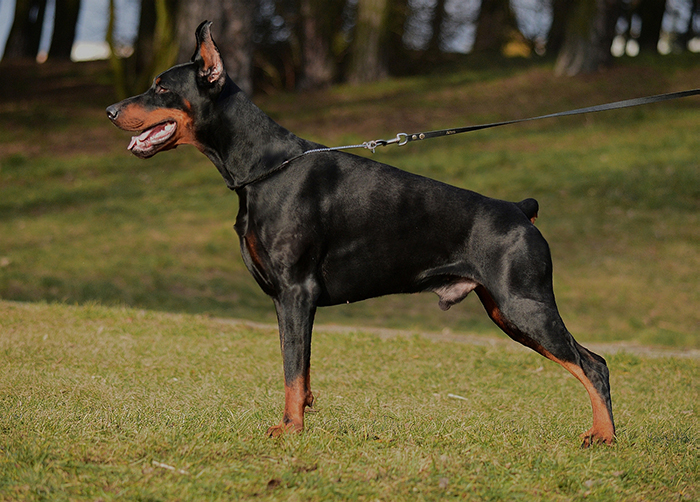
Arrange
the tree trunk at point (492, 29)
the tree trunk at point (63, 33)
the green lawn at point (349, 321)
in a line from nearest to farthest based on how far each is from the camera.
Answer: the green lawn at point (349, 321) → the tree trunk at point (492, 29) → the tree trunk at point (63, 33)

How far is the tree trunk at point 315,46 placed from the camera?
61.8 feet

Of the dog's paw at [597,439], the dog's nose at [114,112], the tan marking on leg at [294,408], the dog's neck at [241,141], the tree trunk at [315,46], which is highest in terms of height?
the dog's nose at [114,112]

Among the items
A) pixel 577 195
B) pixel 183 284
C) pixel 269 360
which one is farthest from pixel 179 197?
pixel 269 360

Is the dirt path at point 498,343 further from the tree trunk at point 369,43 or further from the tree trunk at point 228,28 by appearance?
the tree trunk at point 369,43

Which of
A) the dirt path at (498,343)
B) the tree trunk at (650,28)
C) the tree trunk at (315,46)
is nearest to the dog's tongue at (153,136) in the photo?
the dirt path at (498,343)

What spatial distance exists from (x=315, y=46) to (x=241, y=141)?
15.8 metres

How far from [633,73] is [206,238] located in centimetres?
1192

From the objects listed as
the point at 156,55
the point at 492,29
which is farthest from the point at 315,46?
the point at 492,29

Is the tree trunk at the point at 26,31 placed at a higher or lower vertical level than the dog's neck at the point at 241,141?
lower

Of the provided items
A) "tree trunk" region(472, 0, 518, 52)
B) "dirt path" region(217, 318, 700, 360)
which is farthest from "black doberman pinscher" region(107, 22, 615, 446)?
"tree trunk" region(472, 0, 518, 52)

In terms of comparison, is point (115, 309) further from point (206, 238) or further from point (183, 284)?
point (206, 238)

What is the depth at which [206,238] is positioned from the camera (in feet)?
40.1

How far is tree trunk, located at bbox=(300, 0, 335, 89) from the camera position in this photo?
18.8 meters

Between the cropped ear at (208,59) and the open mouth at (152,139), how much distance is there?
1.12 ft
